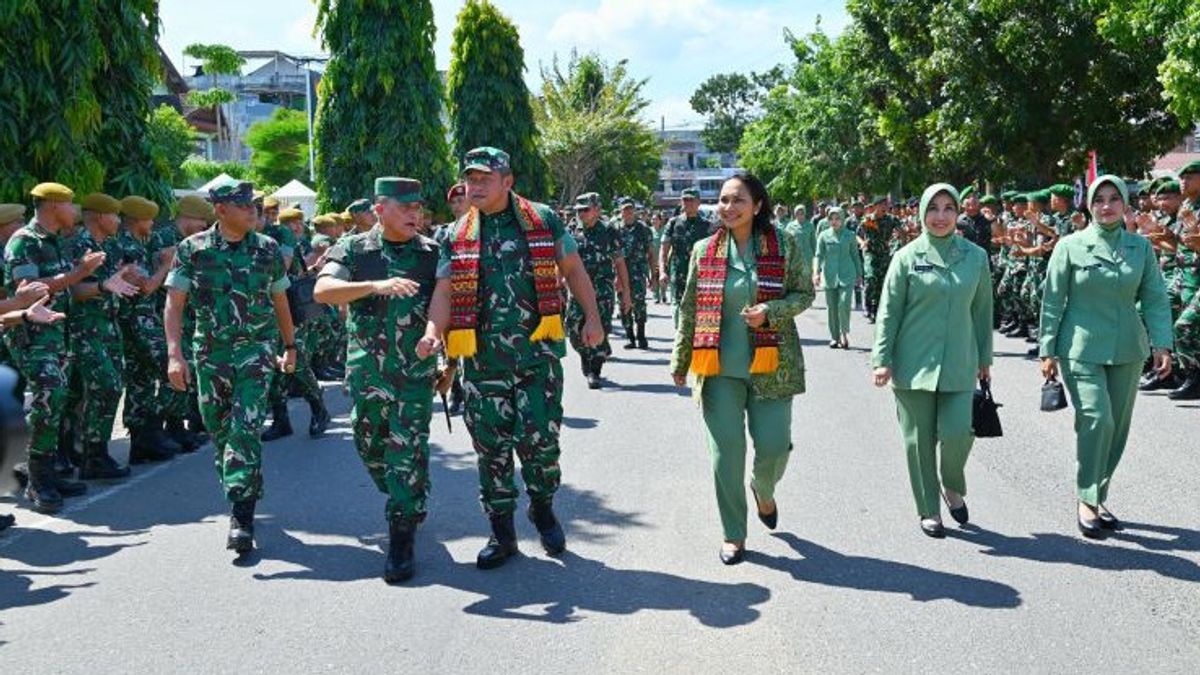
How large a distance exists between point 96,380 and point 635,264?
31.9 ft

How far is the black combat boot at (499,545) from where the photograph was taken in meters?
6.06

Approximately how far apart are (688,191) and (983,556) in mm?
9021

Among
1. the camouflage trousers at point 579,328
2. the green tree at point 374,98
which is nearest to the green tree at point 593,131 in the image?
the green tree at point 374,98

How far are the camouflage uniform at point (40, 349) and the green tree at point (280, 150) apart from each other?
57.5 meters

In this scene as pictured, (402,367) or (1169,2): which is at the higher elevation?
(1169,2)

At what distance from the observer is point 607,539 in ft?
21.6

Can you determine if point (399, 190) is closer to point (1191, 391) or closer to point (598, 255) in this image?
point (598, 255)

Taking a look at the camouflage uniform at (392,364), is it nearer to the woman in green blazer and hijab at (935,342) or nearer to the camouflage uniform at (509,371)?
the camouflage uniform at (509,371)

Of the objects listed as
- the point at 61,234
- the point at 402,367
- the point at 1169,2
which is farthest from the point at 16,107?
the point at 1169,2

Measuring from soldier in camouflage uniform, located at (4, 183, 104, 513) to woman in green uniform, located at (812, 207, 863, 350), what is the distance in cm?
1047

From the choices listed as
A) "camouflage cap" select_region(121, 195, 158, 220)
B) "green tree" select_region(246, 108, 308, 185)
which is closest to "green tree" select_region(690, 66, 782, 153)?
"green tree" select_region(246, 108, 308, 185)

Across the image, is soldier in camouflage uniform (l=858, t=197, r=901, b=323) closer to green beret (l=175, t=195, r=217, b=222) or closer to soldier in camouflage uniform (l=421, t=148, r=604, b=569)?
green beret (l=175, t=195, r=217, b=222)

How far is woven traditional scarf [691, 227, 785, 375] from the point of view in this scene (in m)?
6.02

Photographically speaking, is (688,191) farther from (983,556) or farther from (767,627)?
(767,627)
